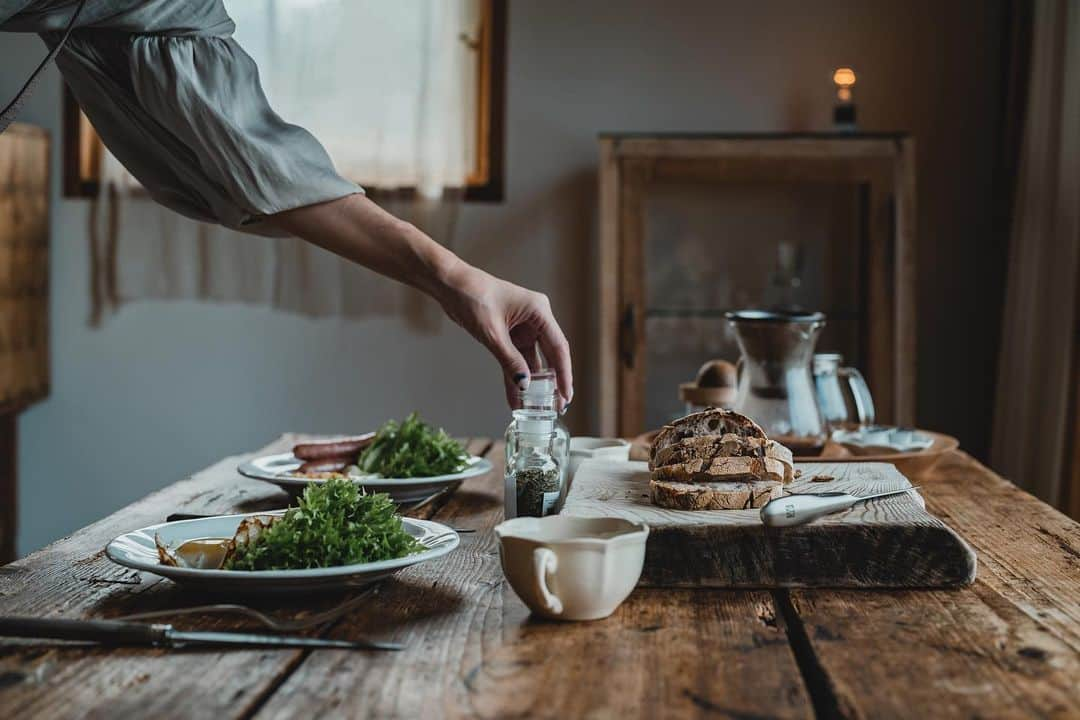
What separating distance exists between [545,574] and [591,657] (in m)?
0.08

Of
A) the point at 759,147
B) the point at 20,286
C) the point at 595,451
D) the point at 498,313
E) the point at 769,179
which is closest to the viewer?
the point at 498,313

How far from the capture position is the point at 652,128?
132 inches

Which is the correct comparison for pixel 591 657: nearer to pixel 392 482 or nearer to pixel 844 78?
pixel 392 482

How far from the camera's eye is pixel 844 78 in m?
3.24

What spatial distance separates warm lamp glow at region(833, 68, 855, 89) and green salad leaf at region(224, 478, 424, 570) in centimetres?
258

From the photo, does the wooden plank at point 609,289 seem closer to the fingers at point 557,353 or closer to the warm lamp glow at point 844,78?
the warm lamp glow at point 844,78

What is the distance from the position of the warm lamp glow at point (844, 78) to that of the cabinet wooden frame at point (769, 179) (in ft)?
1.10

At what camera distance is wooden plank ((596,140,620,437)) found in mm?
2994

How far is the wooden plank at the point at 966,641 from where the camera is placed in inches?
29.4

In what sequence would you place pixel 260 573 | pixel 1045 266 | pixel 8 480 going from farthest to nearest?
1. pixel 8 480
2. pixel 1045 266
3. pixel 260 573

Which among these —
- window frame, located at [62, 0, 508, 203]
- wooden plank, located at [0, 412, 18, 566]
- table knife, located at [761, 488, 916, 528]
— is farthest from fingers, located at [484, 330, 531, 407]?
wooden plank, located at [0, 412, 18, 566]

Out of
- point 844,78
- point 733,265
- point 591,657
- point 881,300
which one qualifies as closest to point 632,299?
point 733,265

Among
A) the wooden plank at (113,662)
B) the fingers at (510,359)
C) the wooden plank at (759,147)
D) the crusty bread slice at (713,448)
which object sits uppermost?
the wooden plank at (759,147)

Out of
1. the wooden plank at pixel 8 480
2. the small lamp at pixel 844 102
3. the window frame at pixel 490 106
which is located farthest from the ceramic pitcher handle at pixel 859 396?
the wooden plank at pixel 8 480
